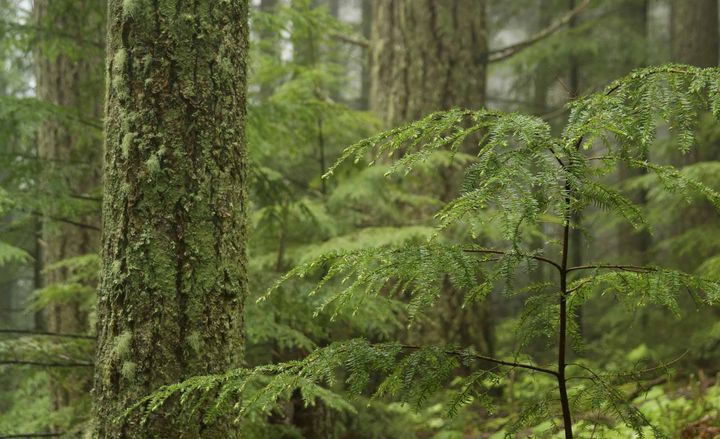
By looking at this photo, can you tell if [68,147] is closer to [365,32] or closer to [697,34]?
[697,34]

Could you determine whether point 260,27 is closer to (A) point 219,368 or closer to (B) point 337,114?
(B) point 337,114

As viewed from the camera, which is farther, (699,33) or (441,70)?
(699,33)

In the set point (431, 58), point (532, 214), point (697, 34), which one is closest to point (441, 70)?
point (431, 58)

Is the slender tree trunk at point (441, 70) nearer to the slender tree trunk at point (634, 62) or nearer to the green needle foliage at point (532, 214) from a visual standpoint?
the green needle foliage at point (532, 214)

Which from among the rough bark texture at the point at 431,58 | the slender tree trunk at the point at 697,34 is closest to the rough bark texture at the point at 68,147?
the rough bark texture at the point at 431,58

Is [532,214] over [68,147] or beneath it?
beneath

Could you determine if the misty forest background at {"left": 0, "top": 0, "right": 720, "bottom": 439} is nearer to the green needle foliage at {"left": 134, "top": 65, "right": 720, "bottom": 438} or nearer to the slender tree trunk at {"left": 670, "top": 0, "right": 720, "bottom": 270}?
the green needle foliage at {"left": 134, "top": 65, "right": 720, "bottom": 438}

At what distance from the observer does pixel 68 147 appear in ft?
17.8

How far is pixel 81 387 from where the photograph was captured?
14.1 ft

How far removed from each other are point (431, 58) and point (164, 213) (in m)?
4.49

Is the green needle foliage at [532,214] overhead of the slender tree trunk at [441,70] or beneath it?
beneath

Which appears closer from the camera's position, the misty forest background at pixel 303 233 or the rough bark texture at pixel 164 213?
the misty forest background at pixel 303 233

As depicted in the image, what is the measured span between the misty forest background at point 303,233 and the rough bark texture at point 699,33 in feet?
8.64

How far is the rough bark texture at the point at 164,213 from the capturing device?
234 centimetres
